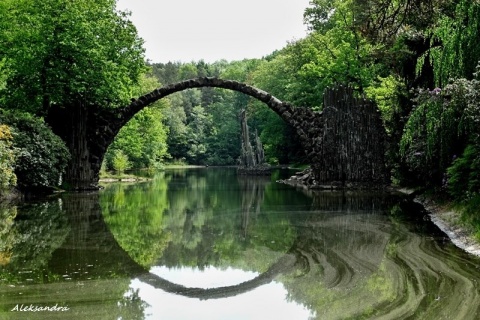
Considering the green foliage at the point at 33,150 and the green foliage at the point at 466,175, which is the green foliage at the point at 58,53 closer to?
the green foliage at the point at 33,150

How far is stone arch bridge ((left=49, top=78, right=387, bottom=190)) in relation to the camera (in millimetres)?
20359

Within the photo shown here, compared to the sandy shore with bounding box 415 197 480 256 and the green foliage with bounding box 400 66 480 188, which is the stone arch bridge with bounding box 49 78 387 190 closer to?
the green foliage with bounding box 400 66 480 188

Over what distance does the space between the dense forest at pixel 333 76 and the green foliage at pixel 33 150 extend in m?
0.04

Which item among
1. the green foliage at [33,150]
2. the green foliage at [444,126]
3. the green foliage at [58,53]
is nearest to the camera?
the green foliage at [444,126]

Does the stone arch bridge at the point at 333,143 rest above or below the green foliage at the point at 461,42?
below

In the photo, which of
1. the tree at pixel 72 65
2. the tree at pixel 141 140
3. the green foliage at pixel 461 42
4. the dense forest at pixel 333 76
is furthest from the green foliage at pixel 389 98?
the tree at pixel 141 140

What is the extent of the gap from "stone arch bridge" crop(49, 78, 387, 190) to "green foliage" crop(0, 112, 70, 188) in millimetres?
2625

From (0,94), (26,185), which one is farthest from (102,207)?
(0,94)

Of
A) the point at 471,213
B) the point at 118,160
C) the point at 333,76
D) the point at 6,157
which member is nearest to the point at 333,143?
the point at 333,76

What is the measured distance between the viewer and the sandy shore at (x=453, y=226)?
7879 mm

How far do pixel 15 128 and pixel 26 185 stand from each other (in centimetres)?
210

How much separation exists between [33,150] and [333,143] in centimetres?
1124

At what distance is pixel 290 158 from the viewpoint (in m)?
48.3

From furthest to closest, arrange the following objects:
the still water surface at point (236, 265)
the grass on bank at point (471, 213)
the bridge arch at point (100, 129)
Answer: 1. the bridge arch at point (100, 129)
2. the grass on bank at point (471, 213)
3. the still water surface at point (236, 265)
